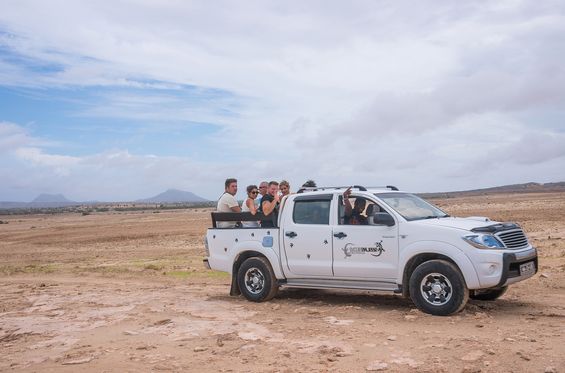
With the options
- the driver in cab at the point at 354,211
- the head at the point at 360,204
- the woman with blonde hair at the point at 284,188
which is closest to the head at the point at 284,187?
the woman with blonde hair at the point at 284,188

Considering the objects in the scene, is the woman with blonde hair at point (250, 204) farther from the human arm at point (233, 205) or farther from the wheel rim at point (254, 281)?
the wheel rim at point (254, 281)

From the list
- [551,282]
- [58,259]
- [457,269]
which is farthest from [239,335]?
[58,259]

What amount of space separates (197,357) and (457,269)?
12.2ft

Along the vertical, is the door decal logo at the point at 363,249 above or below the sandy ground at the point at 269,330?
above

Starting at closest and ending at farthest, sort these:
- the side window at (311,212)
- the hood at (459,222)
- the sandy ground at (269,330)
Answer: the sandy ground at (269,330), the hood at (459,222), the side window at (311,212)

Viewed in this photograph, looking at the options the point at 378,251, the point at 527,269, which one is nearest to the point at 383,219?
the point at 378,251

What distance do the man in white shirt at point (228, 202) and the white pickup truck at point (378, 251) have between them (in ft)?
0.73

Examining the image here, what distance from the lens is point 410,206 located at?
9.59 metres

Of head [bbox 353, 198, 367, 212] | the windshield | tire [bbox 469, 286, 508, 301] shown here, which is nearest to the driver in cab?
head [bbox 353, 198, 367, 212]

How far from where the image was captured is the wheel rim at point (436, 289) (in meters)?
8.43

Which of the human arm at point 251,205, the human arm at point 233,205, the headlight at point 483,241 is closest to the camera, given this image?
the headlight at point 483,241

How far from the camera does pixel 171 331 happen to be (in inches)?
328

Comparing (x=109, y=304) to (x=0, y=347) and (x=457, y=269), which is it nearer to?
(x=0, y=347)

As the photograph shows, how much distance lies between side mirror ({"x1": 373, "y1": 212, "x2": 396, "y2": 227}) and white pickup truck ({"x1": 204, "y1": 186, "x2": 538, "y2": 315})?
0.01 metres
